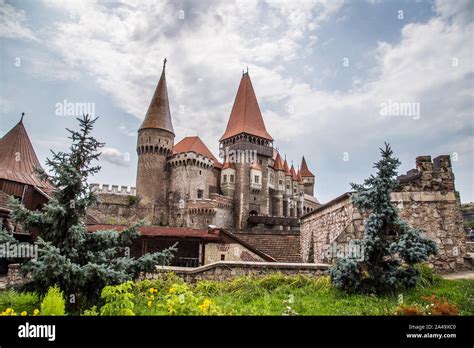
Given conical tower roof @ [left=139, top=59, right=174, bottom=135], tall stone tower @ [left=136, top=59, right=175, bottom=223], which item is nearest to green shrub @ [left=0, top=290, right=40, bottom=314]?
tall stone tower @ [left=136, top=59, right=175, bottom=223]

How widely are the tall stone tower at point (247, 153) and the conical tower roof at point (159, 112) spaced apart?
9933mm

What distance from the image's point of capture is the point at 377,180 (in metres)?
A: 5.27

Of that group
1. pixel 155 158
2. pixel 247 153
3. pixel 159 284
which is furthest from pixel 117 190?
pixel 159 284

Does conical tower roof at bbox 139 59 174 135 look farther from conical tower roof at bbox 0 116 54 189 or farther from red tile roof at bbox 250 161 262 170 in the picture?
conical tower roof at bbox 0 116 54 189

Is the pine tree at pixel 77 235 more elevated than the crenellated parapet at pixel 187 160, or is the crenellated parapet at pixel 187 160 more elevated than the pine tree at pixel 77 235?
the crenellated parapet at pixel 187 160

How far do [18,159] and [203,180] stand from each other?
24615 mm

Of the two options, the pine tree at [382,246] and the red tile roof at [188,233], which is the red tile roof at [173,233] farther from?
the pine tree at [382,246]

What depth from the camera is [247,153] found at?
41812 millimetres

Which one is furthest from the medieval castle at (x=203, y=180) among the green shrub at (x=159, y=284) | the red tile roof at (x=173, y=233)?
the green shrub at (x=159, y=284)

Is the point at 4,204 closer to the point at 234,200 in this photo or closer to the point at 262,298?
the point at 262,298

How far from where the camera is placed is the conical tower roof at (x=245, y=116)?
43.4 m
